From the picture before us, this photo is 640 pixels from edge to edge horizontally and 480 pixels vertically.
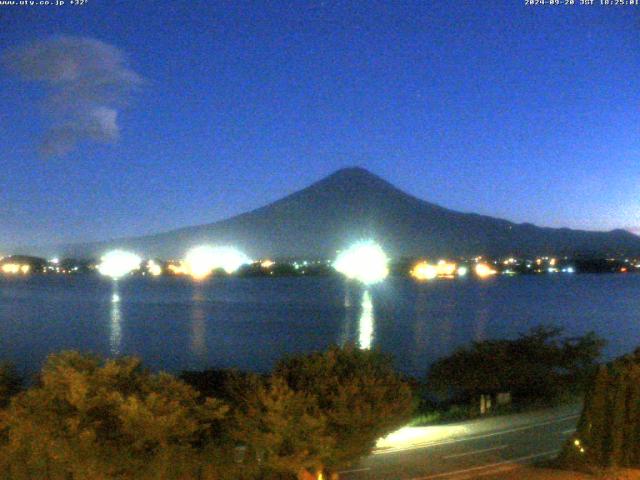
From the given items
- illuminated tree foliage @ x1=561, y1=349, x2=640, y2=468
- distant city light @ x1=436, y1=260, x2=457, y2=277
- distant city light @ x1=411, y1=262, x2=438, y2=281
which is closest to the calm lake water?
illuminated tree foliage @ x1=561, y1=349, x2=640, y2=468

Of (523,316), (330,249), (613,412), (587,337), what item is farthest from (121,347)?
(330,249)

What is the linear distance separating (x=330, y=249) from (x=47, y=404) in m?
147

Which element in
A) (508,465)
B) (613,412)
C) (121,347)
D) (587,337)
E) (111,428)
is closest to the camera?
(111,428)

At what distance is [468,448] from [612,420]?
284cm

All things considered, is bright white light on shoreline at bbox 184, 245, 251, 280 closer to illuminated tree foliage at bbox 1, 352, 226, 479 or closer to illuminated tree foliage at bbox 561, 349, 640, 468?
illuminated tree foliage at bbox 561, 349, 640, 468

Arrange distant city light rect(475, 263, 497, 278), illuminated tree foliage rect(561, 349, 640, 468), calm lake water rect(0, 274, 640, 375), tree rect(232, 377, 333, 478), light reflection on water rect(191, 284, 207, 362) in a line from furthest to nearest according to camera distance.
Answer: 1. distant city light rect(475, 263, 497, 278)
2. calm lake water rect(0, 274, 640, 375)
3. light reflection on water rect(191, 284, 207, 362)
4. illuminated tree foliage rect(561, 349, 640, 468)
5. tree rect(232, 377, 333, 478)

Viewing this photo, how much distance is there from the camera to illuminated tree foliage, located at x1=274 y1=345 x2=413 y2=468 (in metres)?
6.45

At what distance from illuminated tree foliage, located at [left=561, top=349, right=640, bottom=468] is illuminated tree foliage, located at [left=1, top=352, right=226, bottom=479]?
11.5 feet

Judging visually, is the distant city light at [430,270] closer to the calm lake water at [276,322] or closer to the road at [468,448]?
the calm lake water at [276,322]

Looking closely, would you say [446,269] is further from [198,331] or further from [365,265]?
[198,331]

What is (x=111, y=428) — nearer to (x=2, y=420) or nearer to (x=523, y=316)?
(x=2, y=420)

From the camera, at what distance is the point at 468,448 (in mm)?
10234

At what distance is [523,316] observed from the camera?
6000 centimetres

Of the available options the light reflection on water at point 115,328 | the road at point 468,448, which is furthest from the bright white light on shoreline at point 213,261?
the road at point 468,448
